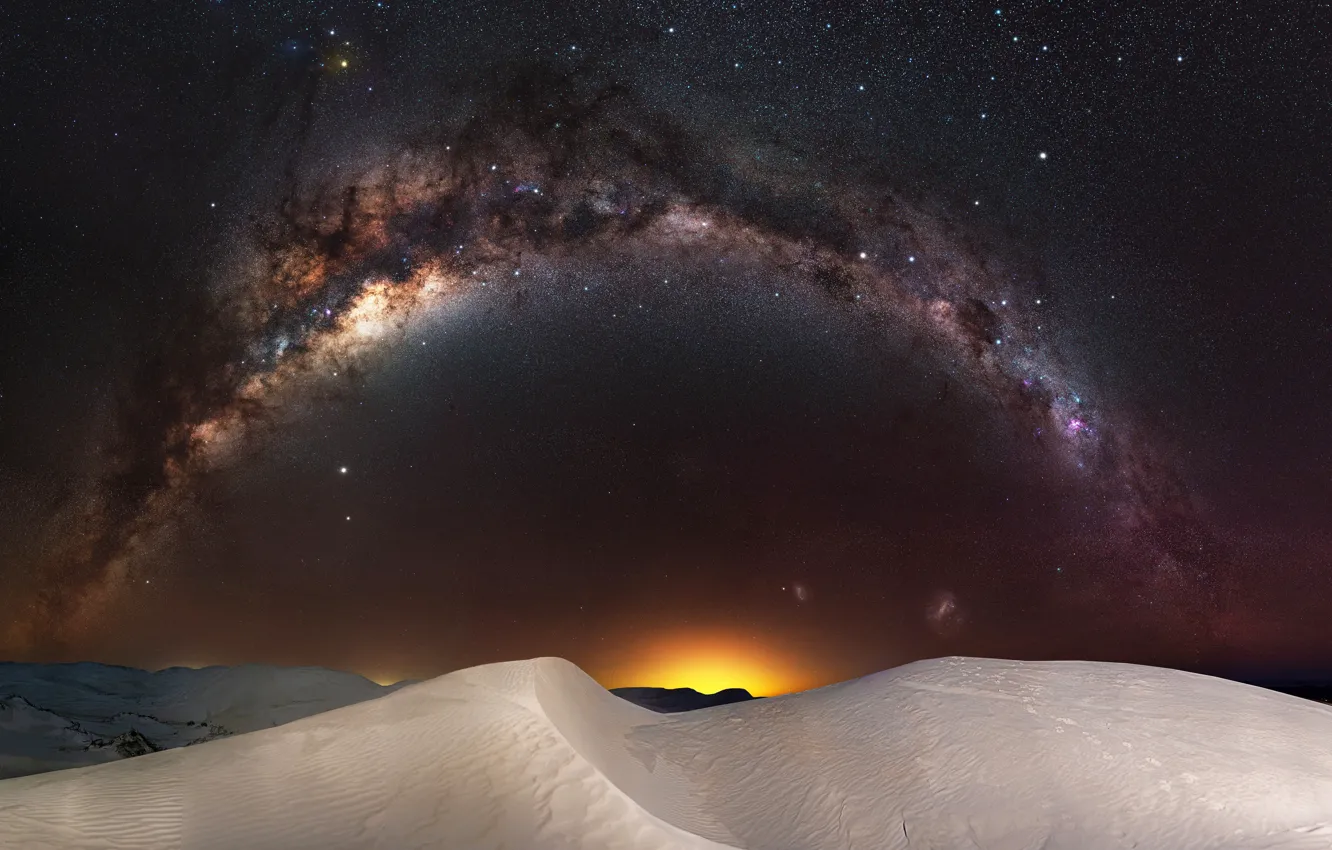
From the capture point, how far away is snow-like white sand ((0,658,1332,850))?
19.0 ft

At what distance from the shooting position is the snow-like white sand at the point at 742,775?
5.80 metres

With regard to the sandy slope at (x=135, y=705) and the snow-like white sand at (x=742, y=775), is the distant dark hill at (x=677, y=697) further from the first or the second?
the snow-like white sand at (x=742, y=775)

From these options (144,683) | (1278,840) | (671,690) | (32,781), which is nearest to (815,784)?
(1278,840)

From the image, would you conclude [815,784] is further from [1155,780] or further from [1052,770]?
[1155,780]

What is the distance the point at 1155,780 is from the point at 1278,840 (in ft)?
3.20

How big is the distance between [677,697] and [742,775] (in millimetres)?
21727

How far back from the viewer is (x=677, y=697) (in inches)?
1128

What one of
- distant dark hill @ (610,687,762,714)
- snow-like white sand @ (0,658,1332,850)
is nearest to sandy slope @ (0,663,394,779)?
snow-like white sand @ (0,658,1332,850)

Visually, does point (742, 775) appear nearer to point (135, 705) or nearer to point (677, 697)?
point (135, 705)

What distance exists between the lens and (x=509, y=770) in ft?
20.8

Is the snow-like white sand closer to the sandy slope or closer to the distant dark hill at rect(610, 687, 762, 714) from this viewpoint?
the sandy slope

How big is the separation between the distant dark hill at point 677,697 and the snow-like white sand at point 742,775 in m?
18.4

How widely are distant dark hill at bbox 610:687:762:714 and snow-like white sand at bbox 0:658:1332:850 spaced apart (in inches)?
724

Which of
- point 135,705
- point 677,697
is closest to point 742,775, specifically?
point 135,705
